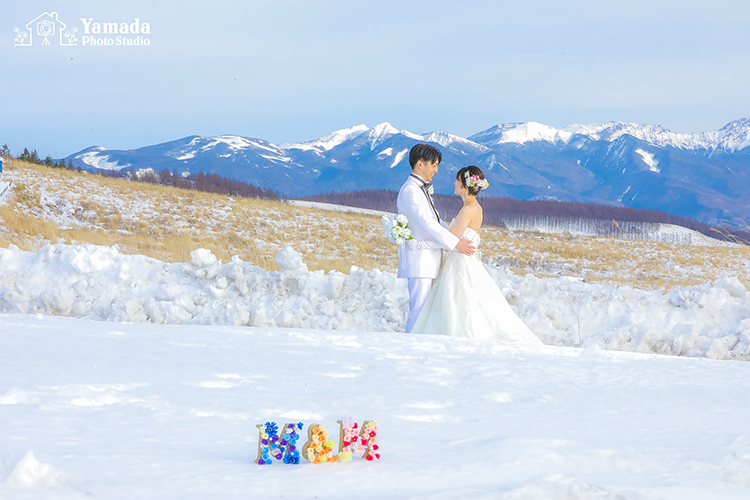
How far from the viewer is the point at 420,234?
6.35m

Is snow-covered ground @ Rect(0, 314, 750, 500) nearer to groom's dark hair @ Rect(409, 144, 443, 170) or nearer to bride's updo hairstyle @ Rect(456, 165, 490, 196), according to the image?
bride's updo hairstyle @ Rect(456, 165, 490, 196)

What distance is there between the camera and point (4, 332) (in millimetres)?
5188

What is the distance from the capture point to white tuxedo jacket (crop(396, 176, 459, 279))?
6.13 meters

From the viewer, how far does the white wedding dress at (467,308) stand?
6.07 m

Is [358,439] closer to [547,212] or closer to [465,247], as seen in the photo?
[465,247]

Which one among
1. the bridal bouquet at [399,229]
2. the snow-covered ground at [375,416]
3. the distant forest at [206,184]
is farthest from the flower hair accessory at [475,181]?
the distant forest at [206,184]

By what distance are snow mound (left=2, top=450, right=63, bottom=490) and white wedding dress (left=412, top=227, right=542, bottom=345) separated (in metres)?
4.52

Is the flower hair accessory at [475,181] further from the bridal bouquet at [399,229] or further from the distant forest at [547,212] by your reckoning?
the distant forest at [547,212]

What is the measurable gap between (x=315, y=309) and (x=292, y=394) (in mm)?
5463

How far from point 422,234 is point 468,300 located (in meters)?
0.84

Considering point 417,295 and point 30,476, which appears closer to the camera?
point 30,476

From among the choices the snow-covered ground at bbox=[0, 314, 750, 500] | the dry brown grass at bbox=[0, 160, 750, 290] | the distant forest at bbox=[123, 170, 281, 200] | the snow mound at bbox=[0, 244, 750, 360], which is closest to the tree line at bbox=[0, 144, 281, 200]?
the distant forest at bbox=[123, 170, 281, 200]

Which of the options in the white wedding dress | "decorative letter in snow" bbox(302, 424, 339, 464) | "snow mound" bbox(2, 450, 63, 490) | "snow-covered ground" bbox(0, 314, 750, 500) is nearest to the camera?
"snow mound" bbox(2, 450, 63, 490)

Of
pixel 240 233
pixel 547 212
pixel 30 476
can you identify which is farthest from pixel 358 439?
pixel 547 212
